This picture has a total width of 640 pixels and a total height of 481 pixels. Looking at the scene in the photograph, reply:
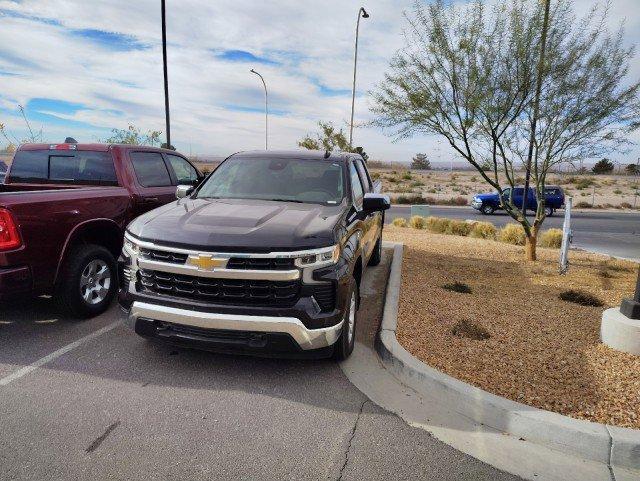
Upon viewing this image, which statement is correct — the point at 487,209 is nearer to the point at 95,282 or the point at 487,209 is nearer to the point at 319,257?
the point at 95,282

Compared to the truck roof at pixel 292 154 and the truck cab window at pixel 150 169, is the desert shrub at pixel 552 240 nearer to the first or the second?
the truck roof at pixel 292 154

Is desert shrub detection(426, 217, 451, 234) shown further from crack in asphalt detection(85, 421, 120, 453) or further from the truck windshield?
crack in asphalt detection(85, 421, 120, 453)

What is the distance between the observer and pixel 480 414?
10.5 ft

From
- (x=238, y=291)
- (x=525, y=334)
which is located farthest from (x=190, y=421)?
(x=525, y=334)

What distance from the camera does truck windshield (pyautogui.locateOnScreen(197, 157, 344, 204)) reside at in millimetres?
4770

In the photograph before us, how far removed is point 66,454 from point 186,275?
Answer: 138 centimetres

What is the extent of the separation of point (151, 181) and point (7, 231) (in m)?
2.31

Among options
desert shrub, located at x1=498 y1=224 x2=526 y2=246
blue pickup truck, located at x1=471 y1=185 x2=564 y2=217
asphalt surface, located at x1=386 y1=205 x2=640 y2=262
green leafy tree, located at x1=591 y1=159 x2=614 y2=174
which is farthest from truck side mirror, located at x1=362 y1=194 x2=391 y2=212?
blue pickup truck, located at x1=471 y1=185 x2=564 y2=217

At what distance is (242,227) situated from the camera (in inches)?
143

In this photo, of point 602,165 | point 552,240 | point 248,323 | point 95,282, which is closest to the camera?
point 248,323

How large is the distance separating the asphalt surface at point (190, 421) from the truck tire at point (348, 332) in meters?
0.15

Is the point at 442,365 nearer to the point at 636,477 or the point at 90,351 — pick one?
the point at 636,477

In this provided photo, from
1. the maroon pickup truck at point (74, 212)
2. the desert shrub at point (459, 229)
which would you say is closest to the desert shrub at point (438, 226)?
the desert shrub at point (459, 229)

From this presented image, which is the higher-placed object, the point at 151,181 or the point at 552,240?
the point at 151,181
